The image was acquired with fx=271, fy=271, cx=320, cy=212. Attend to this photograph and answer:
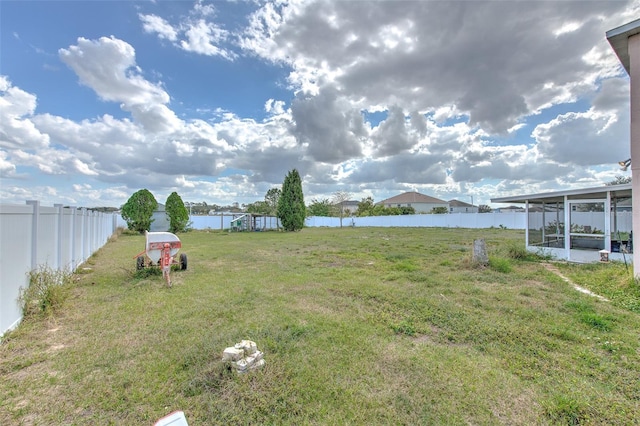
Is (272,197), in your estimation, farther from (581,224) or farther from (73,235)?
(581,224)

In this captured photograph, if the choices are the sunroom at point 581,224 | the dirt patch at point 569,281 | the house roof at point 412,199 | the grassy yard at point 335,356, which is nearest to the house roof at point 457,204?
the house roof at point 412,199

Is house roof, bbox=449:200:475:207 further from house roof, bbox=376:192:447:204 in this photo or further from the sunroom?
the sunroom

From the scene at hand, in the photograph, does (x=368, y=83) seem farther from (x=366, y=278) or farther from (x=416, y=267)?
(x=366, y=278)

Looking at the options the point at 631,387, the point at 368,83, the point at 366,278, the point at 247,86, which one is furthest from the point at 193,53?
the point at 631,387

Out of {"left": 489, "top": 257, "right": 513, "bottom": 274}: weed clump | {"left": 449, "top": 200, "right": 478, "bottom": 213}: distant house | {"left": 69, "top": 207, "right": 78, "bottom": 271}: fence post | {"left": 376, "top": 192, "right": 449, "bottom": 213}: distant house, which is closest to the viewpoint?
{"left": 69, "top": 207, "right": 78, "bottom": 271}: fence post

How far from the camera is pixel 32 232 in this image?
4035 millimetres

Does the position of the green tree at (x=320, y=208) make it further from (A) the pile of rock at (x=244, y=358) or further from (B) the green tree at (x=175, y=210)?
(A) the pile of rock at (x=244, y=358)

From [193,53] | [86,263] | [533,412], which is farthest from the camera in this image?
[193,53]

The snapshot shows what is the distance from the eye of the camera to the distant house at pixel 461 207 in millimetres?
53300

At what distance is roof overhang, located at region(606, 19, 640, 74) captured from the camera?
5148mm

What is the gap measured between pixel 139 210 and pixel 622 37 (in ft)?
83.9

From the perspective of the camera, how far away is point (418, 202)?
56.6 m

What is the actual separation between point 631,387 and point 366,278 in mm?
4212

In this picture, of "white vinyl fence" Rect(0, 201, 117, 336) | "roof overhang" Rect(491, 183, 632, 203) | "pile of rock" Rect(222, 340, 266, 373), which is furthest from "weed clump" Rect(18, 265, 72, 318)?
"roof overhang" Rect(491, 183, 632, 203)
